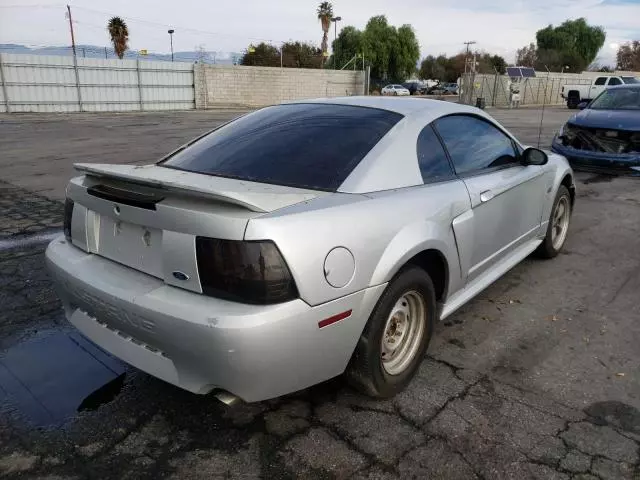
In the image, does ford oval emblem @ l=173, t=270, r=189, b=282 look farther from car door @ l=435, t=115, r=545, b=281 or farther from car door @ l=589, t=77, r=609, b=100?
car door @ l=589, t=77, r=609, b=100

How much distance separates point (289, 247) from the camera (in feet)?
6.76

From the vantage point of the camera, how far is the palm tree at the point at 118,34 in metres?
47.8

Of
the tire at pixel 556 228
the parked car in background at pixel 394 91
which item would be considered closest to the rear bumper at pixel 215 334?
the tire at pixel 556 228

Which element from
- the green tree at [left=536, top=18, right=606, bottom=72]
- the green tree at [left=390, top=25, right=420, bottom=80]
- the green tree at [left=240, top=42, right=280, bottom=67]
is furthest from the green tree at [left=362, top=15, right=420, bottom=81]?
the green tree at [left=536, top=18, right=606, bottom=72]

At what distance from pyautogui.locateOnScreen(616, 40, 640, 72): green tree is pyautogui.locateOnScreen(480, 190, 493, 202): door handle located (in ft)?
310

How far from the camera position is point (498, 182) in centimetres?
347

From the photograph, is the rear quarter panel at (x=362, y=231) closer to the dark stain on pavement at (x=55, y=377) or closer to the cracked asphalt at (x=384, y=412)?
the cracked asphalt at (x=384, y=412)

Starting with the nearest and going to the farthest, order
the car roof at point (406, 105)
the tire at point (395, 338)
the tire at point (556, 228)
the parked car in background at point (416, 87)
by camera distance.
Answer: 1. the tire at point (395, 338)
2. the car roof at point (406, 105)
3. the tire at point (556, 228)
4. the parked car in background at point (416, 87)

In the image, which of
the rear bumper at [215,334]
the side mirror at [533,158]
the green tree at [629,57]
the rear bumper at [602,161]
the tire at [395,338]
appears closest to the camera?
the rear bumper at [215,334]

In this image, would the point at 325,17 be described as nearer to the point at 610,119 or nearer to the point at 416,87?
the point at 416,87

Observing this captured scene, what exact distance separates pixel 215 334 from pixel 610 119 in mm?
8877

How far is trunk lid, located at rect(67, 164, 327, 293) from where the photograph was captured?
82.7 inches

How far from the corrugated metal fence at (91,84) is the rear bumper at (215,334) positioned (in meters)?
28.3

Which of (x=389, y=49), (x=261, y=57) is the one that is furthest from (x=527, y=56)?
(x=261, y=57)
